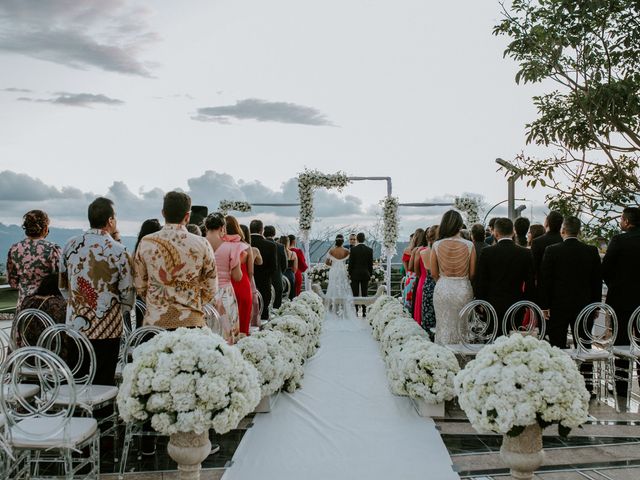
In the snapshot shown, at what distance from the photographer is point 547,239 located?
6.68 m

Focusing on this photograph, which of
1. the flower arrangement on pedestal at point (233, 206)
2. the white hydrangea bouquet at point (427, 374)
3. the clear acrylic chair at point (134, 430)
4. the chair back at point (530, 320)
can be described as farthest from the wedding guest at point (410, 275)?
the flower arrangement on pedestal at point (233, 206)

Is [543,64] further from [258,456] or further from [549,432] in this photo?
[258,456]

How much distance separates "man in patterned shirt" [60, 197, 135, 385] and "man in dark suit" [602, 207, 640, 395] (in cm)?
465

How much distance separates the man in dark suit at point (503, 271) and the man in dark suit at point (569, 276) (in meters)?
0.22

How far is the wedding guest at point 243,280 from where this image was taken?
→ 251 inches

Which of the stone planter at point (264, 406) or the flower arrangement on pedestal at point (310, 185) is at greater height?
the flower arrangement on pedestal at point (310, 185)

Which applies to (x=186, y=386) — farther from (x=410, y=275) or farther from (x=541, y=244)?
(x=410, y=275)

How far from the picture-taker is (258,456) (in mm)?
4277

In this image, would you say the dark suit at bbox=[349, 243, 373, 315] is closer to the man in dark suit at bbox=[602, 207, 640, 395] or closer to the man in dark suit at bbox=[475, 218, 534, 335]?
the man in dark suit at bbox=[475, 218, 534, 335]

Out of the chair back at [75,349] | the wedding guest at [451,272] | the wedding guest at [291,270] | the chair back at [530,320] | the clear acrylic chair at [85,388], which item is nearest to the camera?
the clear acrylic chair at [85,388]

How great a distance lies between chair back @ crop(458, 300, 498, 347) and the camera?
5852 mm

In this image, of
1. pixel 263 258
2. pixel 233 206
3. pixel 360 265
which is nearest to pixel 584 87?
pixel 263 258

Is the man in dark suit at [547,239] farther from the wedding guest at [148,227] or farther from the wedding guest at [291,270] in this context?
the wedding guest at [291,270]

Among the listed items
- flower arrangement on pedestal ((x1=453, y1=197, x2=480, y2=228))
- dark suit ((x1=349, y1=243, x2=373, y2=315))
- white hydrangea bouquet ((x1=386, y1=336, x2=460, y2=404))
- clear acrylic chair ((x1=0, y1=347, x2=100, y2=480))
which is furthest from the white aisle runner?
flower arrangement on pedestal ((x1=453, y1=197, x2=480, y2=228))
